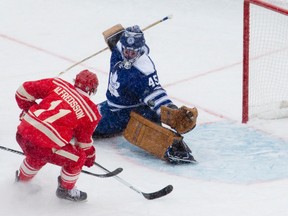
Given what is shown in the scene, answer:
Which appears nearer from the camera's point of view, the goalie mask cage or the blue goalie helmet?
the blue goalie helmet

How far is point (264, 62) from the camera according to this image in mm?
5902

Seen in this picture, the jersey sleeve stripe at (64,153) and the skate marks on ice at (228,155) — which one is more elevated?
the jersey sleeve stripe at (64,153)

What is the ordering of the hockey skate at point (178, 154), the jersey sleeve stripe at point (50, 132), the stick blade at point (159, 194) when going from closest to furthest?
the jersey sleeve stripe at point (50, 132)
the stick blade at point (159, 194)
the hockey skate at point (178, 154)

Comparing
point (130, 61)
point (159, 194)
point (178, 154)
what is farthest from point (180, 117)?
point (159, 194)

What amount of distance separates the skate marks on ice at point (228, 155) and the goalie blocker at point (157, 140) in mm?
56

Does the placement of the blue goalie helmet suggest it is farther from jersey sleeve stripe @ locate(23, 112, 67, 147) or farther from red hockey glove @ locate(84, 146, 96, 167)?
jersey sleeve stripe @ locate(23, 112, 67, 147)

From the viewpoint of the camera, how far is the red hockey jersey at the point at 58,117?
3752mm

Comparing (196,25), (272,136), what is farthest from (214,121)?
(196,25)

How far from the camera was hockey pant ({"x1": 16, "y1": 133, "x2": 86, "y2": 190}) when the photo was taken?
3805 millimetres

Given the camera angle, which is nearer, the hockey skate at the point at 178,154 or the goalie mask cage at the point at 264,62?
the hockey skate at the point at 178,154

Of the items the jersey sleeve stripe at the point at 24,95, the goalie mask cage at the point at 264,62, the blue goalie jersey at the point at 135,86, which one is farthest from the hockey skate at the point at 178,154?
the jersey sleeve stripe at the point at 24,95

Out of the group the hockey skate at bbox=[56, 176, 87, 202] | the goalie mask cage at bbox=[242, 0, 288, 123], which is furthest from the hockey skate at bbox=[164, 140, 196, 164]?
the goalie mask cage at bbox=[242, 0, 288, 123]

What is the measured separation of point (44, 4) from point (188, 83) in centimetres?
267

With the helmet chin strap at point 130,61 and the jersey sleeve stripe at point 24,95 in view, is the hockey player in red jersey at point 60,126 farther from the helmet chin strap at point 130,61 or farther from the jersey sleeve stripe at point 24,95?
the helmet chin strap at point 130,61
